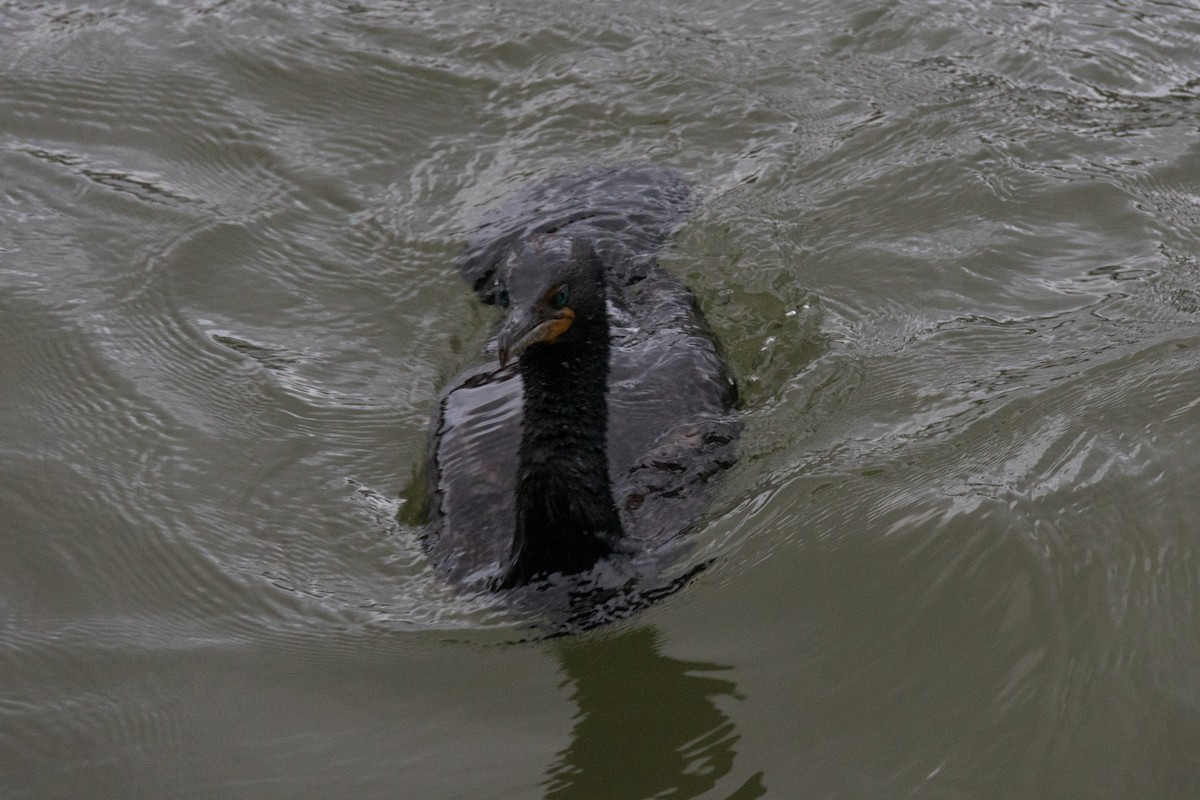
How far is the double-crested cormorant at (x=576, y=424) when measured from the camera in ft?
15.2

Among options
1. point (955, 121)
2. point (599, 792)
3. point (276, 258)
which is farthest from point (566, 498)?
point (955, 121)

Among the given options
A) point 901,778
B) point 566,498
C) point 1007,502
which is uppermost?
point 566,498

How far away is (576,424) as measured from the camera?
15.6 ft

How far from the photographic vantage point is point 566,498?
457 centimetres

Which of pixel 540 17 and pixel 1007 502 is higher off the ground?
pixel 540 17

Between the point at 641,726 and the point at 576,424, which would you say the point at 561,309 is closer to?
the point at 576,424

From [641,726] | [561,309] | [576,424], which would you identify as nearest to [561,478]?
[576,424]

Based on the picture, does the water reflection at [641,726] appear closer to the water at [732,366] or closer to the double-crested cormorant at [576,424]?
the water at [732,366]

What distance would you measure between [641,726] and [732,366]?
2266 mm

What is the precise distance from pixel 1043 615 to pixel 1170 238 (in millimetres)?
2989

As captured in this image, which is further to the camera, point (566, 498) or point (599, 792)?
point (566, 498)

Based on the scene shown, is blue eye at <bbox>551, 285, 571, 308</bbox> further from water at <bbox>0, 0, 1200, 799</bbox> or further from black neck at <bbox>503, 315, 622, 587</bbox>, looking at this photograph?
water at <bbox>0, 0, 1200, 799</bbox>

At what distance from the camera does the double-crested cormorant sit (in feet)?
15.2

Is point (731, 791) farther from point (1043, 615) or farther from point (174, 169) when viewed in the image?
point (174, 169)
